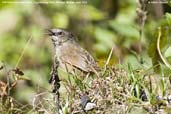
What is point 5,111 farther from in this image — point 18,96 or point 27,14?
point 27,14

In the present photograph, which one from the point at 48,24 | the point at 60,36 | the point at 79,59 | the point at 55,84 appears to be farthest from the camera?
the point at 48,24

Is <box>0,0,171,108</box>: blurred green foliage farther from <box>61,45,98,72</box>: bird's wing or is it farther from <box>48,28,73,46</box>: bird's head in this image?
<box>61,45,98,72</box>: bird's wing

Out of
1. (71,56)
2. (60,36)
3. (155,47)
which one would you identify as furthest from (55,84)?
(60,36)

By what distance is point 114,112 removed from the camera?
3500 millimetres

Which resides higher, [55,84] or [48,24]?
[55,84]

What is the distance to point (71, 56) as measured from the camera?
515 cm

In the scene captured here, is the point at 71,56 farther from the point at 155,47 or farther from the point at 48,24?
the point at 48,24

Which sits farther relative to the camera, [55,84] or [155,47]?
[155,47]

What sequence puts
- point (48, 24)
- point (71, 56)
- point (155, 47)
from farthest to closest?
point (48, 24) < point (71, 56) < point (155, 47)

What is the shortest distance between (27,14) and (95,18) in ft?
2.85

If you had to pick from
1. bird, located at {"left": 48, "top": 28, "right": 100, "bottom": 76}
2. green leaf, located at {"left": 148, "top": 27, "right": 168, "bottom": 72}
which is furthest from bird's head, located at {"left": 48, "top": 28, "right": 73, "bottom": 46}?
green leaf, located at {"left": 148, "top": 27, "right": 168, "bottom": 72}

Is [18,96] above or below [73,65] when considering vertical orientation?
below

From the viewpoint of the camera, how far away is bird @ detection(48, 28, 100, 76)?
15.0ft

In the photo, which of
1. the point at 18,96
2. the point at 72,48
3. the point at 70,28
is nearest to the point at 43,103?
the point at 72,48
